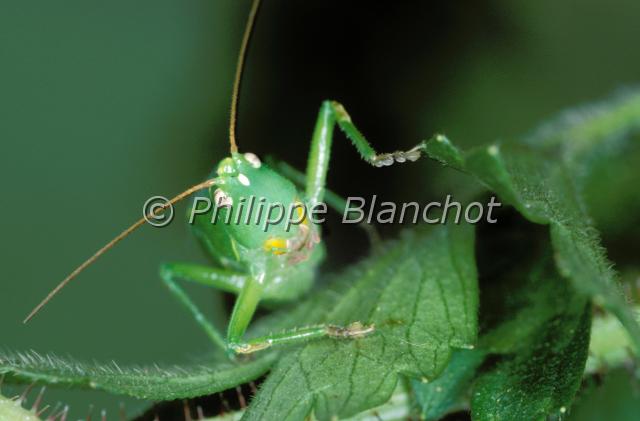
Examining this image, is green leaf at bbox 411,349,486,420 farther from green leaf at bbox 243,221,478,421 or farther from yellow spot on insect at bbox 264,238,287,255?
yellow spot on insect at bbox 264,238,287,255

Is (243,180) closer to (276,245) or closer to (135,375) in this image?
(276,245)

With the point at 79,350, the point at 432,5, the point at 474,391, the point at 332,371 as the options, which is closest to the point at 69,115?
the point at 79,350

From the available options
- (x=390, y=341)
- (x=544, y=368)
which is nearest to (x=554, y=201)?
(x=544, y=368)

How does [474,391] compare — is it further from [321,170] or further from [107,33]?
[107,33]

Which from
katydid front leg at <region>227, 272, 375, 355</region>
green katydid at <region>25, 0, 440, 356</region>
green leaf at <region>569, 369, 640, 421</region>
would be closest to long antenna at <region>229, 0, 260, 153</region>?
green katydid at <region>25, 0, 440, 356</region>

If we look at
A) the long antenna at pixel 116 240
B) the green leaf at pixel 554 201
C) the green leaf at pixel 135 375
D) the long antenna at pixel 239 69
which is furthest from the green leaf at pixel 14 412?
the long antenna at pixel 239 69

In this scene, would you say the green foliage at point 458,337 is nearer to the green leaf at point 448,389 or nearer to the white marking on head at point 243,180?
the green leaf at point 448,389
